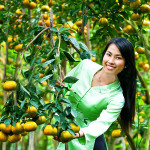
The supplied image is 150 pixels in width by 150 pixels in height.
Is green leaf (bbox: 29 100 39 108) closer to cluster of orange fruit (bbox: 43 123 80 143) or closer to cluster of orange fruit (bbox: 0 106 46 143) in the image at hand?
cluster of orange fruit (bbox: 0 106 46 143)

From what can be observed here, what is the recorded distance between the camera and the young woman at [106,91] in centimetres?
158

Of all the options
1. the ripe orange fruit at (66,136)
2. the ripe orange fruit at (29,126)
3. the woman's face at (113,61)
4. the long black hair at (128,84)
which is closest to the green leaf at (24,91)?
the ripe orange fruit at (29,126)

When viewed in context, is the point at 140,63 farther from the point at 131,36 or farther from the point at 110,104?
the point at 110,104

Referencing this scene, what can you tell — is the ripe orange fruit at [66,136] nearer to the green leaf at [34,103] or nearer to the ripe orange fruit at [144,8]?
the green leaf at [34,103]

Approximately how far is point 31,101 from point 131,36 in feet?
3.73

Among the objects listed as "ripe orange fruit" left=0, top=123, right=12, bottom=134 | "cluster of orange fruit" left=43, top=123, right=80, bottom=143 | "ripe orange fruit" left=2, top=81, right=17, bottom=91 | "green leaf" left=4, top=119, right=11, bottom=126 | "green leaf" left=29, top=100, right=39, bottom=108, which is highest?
"ripe orange fruit" left=2, top=81, right=17, bottom=91

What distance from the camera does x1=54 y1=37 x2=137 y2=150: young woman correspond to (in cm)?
158

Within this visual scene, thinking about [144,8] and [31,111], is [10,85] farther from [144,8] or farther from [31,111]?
[144,8]

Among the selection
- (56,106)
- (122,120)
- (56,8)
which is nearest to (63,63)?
(56,8)

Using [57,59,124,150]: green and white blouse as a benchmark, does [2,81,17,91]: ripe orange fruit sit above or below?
above

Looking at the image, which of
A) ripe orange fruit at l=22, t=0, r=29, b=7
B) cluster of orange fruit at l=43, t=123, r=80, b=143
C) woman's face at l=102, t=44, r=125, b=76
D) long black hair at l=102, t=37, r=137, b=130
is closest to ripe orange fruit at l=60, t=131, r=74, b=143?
cluster of orange fruit at l=43, t=123, r=80, b=143

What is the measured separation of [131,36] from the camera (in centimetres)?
222

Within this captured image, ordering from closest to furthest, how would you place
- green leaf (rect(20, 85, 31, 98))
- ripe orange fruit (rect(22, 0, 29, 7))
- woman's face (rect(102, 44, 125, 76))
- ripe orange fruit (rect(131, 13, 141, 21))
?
green leaf (rect(20, 85, 31, 98)), woman's face (rect(102, 44, 125, 76)), ripe orange fruit (rect(131, 13, 141, 21)), ripe orange fruit (rect(22, 0, 29, 7))

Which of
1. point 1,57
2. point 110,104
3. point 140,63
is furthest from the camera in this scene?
point 1,57
